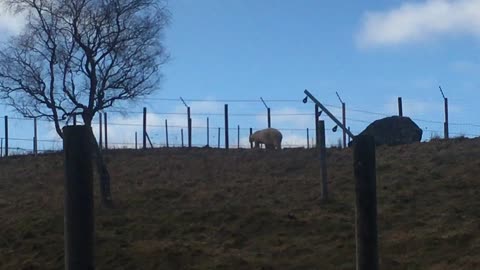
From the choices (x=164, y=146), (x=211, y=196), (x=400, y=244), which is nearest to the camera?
(x=400, y=244)

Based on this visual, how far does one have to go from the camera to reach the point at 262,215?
2145 cm

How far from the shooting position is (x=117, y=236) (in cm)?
2092

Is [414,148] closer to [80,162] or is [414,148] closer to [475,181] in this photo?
[475,181]

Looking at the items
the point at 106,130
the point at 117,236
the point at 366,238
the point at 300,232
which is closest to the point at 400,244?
the point at 300,232

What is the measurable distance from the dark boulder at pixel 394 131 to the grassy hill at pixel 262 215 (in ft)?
13.5

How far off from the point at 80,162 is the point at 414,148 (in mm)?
22968

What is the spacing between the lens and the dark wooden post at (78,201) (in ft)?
23.9

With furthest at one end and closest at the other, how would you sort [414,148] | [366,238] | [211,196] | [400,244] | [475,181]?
1. [414,148]
2. [211,196]
3. [475,181]
4. [400,244]
5. [366,238]

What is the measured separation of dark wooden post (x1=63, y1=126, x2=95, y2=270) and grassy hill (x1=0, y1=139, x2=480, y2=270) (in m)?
9.69

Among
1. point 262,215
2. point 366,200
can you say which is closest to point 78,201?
point 366,200

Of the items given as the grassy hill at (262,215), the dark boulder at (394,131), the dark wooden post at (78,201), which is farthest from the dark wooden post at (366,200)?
the dark boulder at (394,131)

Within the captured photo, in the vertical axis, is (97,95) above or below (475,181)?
above

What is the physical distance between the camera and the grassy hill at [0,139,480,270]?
17969 mm

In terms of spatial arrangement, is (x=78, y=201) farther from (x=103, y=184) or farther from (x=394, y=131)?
(x=394, y=131)
